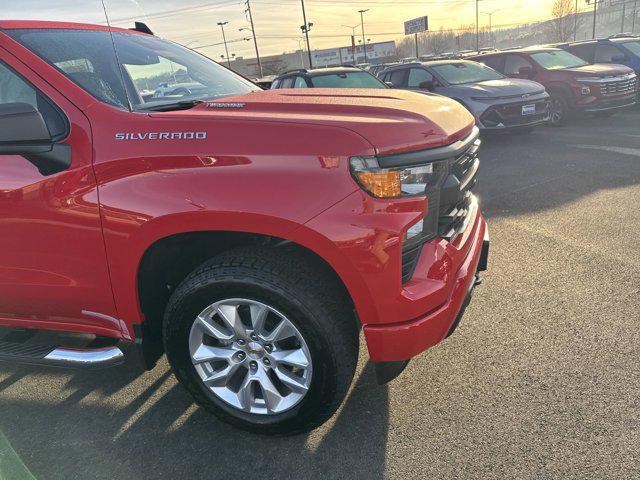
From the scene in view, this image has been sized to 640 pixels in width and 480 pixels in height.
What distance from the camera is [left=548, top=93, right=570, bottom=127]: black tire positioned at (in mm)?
10637

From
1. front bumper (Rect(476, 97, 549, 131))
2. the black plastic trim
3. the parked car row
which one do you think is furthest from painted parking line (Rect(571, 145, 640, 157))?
the black plastic trim

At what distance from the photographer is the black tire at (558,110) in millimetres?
10637

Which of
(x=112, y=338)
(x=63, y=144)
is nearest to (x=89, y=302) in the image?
(x=112, y=338)

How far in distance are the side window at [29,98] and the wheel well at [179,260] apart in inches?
28.1

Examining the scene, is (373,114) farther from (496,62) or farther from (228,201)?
(496,62)

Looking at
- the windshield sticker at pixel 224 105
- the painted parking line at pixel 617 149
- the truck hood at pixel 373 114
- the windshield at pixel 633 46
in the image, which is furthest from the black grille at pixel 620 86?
the windshield sticker at pixel 224 105

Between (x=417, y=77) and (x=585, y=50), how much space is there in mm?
6080

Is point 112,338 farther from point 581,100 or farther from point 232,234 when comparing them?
point 581,100

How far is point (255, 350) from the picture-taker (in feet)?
7.46

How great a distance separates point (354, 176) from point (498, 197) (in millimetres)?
4503

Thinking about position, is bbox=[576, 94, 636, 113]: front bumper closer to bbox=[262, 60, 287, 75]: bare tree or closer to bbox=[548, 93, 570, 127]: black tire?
bbox=[548, 93, 570, 127]: black tire

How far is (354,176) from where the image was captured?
6.33 ft

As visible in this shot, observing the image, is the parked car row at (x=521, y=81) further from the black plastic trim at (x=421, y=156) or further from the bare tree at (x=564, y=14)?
the bare tree at (x=564, y=14)

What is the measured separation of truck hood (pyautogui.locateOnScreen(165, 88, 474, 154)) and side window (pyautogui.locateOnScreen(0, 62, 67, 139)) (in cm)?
56
